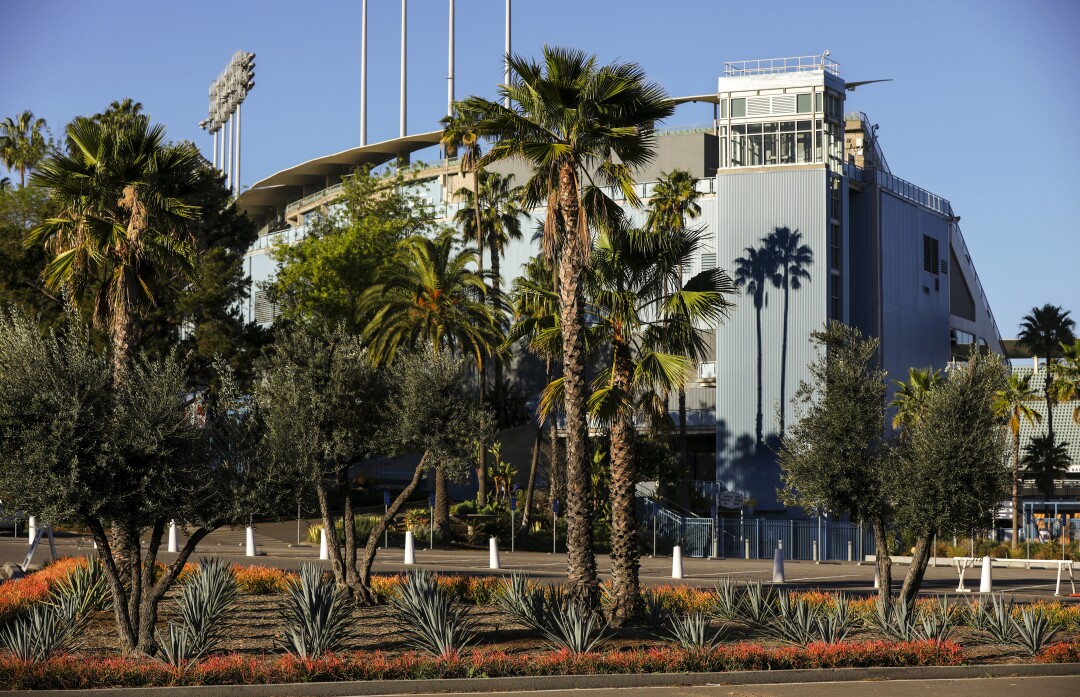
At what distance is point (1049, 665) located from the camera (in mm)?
16031

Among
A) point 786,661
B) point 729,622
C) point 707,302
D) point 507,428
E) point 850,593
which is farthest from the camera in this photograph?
point 507,428

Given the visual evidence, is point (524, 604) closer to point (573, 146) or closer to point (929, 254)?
point (573, 146)

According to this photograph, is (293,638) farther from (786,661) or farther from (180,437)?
(786,661)

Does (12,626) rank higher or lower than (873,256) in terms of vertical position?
lower

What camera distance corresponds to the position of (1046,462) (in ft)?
196

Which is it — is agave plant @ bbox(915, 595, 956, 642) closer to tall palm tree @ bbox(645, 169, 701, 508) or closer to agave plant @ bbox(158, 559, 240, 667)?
agave plant @ bbox(158, 559, 240, 667)

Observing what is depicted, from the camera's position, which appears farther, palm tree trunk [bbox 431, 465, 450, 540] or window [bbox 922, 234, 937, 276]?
window [bbox 922, 234, 937, 276]

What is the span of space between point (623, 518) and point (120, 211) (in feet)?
34.7

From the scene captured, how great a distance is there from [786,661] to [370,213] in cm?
4361

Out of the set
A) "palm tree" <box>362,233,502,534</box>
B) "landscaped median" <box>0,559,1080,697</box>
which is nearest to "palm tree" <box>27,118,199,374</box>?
"landscaped median" <box>0,559,1080,697</box>

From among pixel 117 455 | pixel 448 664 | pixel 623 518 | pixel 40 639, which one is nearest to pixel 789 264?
pixel 623 518

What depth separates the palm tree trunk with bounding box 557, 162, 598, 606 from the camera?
18.2 meters

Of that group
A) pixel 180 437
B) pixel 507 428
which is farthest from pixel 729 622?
pixel 507 428

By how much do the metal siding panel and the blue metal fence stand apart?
656 centimetres
